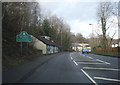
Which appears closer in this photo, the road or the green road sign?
the road

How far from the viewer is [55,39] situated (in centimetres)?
9644

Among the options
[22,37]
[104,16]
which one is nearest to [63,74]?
[22,37]

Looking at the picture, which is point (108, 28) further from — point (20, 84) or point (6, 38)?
point (20, 84)

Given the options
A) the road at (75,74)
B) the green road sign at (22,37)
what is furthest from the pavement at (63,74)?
the green road sign at (22,37)

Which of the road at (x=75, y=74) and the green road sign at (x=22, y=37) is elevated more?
the green road sign at (x=22, y=37)

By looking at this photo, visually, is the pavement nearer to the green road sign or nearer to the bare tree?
the green road sign

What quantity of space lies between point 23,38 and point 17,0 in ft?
16.1

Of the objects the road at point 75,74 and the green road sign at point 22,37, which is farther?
the green road sign at point 22,37

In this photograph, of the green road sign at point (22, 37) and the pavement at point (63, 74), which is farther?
the green road sign at point (22, 37)

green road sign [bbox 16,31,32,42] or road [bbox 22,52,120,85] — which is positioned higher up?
green road sign [bbox 16,31,32,42]

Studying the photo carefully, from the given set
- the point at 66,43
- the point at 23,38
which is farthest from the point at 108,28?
the point at 66,43

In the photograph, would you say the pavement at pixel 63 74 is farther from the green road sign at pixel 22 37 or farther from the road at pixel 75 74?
the green road sign at pixel 22 37

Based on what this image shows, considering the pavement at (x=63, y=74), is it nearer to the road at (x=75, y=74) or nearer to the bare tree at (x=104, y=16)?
the road at (x=75, y=74)

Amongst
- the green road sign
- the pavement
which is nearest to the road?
the pavement
